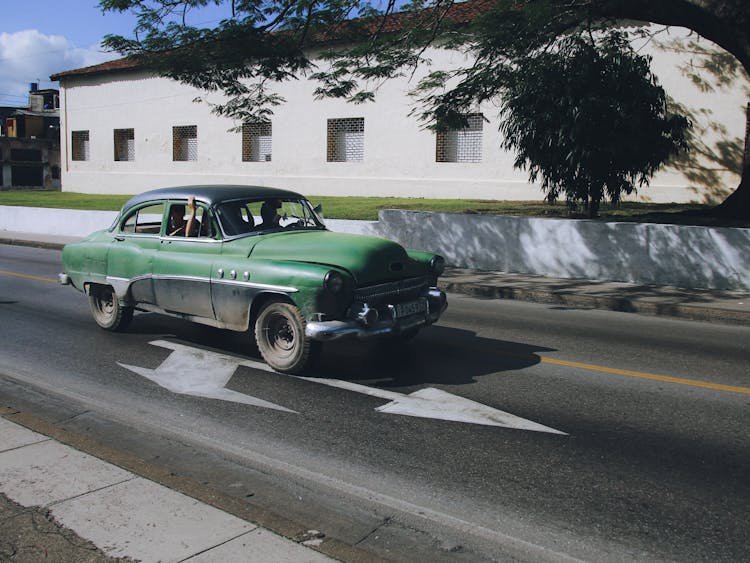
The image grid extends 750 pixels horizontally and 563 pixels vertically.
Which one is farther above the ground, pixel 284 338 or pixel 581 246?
pixel 581 246

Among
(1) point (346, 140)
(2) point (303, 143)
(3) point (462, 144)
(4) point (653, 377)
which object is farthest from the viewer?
(2) point (303, 143)

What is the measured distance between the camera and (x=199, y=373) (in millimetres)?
7504

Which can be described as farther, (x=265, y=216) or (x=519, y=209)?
(x=519, y=209)

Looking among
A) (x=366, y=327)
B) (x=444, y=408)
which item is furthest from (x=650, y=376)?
(x=366, y=327)

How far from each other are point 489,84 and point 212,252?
10470 millimetres

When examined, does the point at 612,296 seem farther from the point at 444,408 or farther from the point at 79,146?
the point at 79,146

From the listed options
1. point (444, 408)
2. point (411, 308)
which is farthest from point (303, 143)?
point (444, 408)

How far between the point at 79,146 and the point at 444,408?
4366cm

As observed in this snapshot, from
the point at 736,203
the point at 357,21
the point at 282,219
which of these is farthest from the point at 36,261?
the point at 736,203

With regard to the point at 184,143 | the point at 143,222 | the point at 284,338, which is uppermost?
the point at 184,143

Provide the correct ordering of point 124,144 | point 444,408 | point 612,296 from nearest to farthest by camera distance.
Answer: point 444,408
point 612,296
point 124,144

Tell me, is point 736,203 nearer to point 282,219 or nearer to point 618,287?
point 618,287

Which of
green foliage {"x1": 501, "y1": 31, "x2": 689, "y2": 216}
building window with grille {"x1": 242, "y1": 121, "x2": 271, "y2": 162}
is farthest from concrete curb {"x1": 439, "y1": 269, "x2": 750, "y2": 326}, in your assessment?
building window with grille {"x1": 242, "y1": 121, "x2": 271, "y2": 162}

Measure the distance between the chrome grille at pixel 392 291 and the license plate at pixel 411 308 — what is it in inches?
5.3
